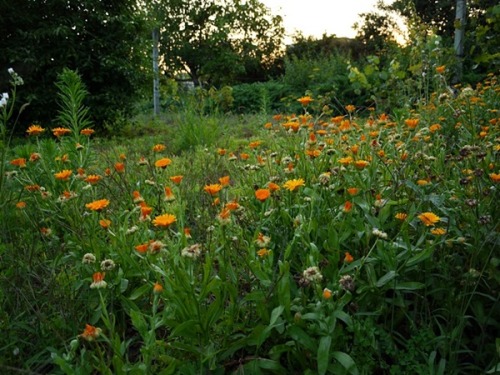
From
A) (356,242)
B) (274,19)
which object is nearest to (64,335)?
(356,242)

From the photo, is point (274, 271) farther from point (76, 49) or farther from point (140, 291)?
point (76, 49)

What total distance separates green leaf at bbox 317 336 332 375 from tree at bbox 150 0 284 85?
2225 centimetres

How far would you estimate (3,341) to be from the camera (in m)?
1.45

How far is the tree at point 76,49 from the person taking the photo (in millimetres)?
6871

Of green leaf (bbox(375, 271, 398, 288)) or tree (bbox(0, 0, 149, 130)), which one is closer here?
green leaf (bbox(375, 271, 398, 288))

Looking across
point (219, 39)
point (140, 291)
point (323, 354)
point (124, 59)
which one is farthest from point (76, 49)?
point (219, 39)

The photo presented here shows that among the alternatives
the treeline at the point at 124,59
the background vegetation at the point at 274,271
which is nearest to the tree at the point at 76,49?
the treeline at the point at 124,59

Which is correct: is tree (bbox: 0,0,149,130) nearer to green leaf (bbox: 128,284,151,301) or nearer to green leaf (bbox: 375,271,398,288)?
green leaf (bbox: 128,284,151,301)

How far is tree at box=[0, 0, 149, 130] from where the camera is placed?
6871mm

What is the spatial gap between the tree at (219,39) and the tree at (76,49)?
612 inches

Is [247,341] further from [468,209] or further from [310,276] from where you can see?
[468,209]

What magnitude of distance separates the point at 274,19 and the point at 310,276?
25.7m

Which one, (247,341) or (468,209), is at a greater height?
(468,209)

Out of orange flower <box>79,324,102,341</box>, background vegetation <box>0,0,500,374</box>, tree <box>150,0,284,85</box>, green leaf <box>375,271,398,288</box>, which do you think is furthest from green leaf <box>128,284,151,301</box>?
tree <box>150,0,284,85</box>
